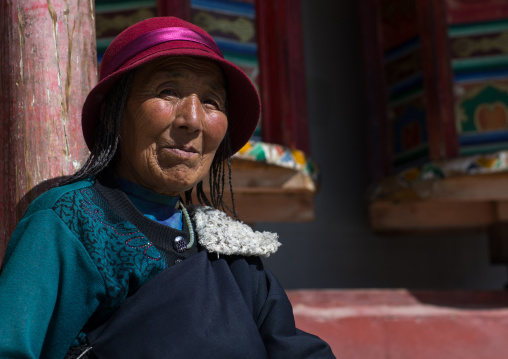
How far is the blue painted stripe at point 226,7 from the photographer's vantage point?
372cm

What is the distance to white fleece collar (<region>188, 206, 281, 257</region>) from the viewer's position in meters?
1.78

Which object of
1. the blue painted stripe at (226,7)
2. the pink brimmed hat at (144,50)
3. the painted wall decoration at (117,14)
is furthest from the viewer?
the blue painted stripe at (226,7)

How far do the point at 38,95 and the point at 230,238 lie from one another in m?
0.63

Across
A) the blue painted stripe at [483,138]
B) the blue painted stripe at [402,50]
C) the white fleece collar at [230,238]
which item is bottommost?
the white fleece collar at [230,238]

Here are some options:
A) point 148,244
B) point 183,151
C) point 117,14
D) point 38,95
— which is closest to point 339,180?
point 117,14

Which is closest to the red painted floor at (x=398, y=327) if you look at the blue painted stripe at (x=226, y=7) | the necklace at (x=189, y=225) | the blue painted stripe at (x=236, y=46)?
the blue painted stripe at (x=236, y=46)

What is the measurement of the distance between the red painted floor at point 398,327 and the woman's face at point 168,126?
209 centimetres

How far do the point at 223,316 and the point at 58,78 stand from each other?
0.79 metres

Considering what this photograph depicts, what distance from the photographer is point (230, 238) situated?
179 cm

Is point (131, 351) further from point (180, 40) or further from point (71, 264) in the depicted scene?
point (180, 40)

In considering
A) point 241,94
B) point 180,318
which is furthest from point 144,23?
point 180,318

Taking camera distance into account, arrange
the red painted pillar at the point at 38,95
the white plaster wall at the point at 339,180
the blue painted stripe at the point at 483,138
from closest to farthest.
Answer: the red painted pillar at the point at 38,95, the blue painted stripe at the point at 483,138, the white plaster wall at the point at 339,180

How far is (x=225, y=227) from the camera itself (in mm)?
Result: 1833

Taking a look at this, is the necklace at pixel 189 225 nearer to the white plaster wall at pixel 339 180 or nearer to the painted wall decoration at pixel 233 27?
the painted wall decoration at pixel 233 27
